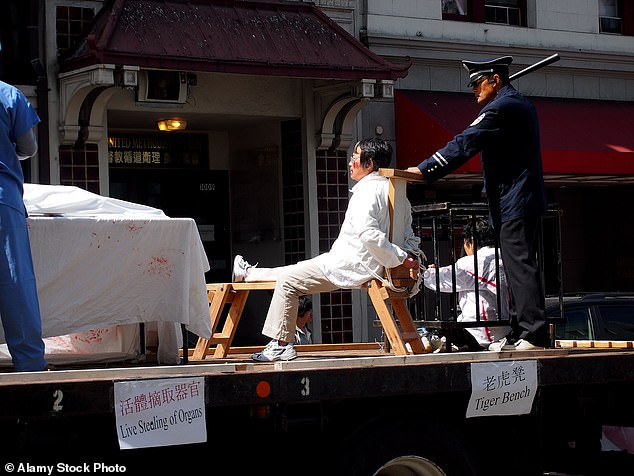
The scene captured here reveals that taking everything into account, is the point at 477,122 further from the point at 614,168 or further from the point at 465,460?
the point at 614,168

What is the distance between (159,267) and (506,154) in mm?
2035

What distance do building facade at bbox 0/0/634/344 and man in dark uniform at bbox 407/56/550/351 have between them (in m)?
5.48

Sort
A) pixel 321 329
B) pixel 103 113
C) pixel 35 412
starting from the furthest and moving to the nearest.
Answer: pixel 321 329
pixel 103 113
pixel 35 412

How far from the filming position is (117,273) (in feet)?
20.2

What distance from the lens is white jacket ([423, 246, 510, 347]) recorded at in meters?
7.27

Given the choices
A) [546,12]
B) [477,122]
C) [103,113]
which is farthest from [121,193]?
[477,122]

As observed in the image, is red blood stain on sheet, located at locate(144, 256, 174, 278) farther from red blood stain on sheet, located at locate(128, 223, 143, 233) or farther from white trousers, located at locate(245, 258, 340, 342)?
white trousers, located at locate(245, 258, 340, 342)

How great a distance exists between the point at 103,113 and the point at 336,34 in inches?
103

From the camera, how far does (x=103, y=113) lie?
12.4m

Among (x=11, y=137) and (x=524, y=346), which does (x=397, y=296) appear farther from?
(x=11, y=137)

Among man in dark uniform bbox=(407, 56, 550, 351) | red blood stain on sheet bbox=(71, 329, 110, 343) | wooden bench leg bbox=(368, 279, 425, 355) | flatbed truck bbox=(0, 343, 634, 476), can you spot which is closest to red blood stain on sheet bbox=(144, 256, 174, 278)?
red blood stain on sheet bbox=(71, 329, 110, 343)

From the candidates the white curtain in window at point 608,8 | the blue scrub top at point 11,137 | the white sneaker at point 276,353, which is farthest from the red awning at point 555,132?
the blue scrub top at point 11,137

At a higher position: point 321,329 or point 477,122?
point 477,122

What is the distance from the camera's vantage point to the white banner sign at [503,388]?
5805mm
